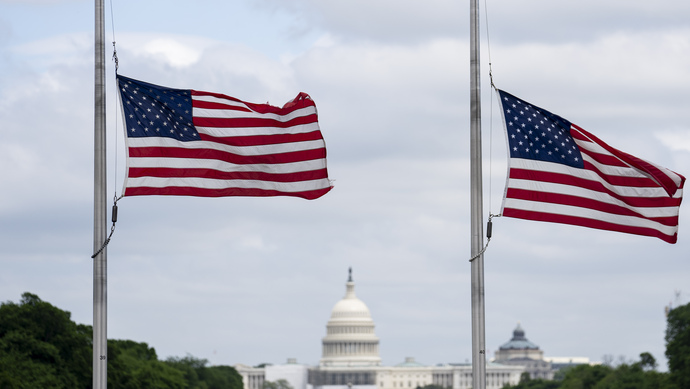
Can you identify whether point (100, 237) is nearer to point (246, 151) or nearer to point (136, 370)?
point (246, 151)

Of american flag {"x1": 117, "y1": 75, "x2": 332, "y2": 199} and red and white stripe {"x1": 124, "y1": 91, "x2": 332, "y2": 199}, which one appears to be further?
red and white stripe {"x1": 124, "y1": 91, "x2": 332, "y2": 199}

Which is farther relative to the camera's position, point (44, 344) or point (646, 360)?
point (646, 360)

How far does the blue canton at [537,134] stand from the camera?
109 feet

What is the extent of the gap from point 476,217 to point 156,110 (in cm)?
740

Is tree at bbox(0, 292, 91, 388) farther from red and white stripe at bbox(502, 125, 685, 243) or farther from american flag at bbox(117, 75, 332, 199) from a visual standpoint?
red and white stripe at bbox(502, 125, 685, 243)

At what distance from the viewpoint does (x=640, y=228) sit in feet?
113

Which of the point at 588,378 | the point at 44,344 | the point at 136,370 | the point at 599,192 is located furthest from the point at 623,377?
the point at 599,192

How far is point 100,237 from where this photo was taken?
31.8 meters

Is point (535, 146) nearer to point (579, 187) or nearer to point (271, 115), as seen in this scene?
point (579, 187)

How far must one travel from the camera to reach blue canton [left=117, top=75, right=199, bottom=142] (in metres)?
33.0

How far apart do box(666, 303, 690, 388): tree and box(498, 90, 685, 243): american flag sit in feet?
256

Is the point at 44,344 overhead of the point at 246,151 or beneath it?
beneath

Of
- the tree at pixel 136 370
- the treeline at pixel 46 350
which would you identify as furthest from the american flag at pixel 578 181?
the tree at pixel 136 370

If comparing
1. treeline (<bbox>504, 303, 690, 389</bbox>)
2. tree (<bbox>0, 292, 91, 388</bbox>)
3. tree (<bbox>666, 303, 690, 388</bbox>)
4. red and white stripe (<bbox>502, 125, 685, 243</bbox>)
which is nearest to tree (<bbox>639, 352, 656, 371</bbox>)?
treeline (<bbox>504, 303, 690, 389</bbox>)
